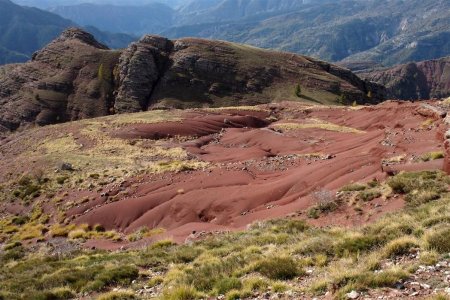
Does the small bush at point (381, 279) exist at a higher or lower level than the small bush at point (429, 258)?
lower

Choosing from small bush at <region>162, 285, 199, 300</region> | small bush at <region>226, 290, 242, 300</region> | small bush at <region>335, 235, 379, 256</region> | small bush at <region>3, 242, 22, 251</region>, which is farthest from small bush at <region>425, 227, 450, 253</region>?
small bush at <region>3, 242, 22, 251</region>

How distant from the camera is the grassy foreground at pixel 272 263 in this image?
1150cm

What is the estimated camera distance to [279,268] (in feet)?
41.3

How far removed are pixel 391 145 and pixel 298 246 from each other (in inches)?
743

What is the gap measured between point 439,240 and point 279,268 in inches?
170

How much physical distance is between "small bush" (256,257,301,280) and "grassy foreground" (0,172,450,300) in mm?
27

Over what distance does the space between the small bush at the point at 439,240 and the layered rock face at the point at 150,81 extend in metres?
102

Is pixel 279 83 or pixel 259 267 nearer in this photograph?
pixel 259 267

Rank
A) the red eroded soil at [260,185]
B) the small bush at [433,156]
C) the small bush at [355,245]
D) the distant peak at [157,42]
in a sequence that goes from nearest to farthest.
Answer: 1. the small bush at [355,245]
2. the small bush at [433,156]
3. the red eroded soil at [260,185]
4. the distant peak at [157,42]

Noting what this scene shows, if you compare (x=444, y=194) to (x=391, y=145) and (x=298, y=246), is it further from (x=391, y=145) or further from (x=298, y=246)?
(x=391, y=145)

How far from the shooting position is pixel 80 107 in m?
114

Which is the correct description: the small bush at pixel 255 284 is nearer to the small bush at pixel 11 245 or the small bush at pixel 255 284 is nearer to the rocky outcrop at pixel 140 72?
the small bush at pixel 11 245

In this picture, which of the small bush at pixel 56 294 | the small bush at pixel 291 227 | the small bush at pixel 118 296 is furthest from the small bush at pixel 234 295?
the small bush at pixel 291 227

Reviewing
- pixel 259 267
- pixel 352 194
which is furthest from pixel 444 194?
pixel 259 267
